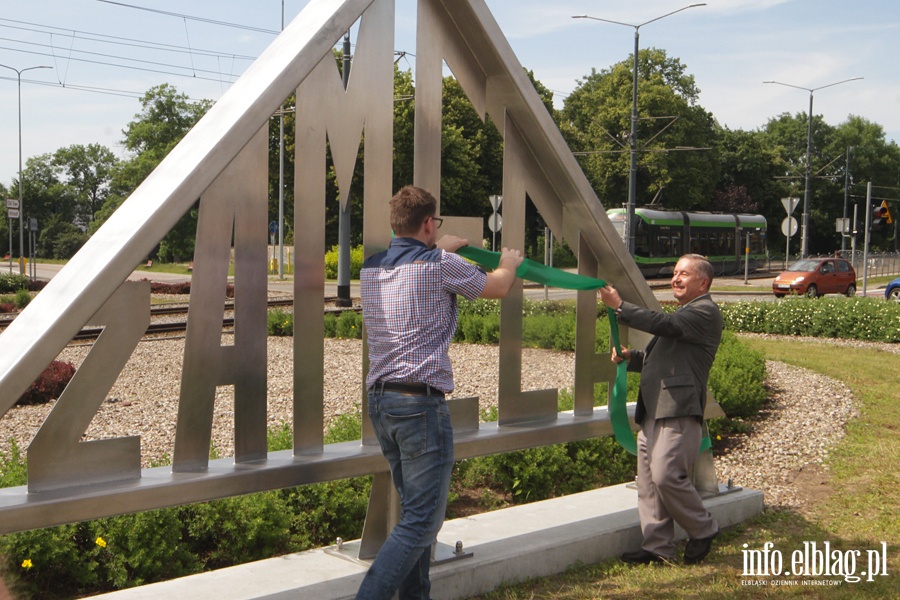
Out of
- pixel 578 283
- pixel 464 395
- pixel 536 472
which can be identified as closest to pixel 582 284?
pixel 578 283

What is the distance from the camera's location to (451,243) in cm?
413

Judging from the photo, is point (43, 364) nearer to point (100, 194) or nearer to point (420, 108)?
point (420, 108)

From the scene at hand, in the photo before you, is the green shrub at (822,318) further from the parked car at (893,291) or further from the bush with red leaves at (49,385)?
the bush with red leaves at (49,385)

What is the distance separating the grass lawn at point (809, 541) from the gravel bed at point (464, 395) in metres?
0.31

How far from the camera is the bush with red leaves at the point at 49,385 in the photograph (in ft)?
31.6

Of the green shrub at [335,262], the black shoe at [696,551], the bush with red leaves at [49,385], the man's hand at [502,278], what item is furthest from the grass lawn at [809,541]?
the green shrub at [335,262]

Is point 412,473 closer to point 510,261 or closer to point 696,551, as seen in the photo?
point 510,261

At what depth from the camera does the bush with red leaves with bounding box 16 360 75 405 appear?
963 cm

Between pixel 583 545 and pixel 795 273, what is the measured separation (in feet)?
92.0

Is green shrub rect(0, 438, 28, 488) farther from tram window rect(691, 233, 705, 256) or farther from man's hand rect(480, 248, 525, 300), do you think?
tram window rect(691, 233, 705, 256)

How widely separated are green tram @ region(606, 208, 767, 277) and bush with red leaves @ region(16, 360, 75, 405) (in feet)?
88.5

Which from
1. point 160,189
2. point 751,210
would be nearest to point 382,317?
point 160,189

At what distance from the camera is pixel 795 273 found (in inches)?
1211

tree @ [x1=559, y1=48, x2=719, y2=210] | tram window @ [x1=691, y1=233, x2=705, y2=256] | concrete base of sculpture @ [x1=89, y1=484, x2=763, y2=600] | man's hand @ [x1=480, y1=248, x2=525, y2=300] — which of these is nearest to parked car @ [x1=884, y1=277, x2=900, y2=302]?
tram window @ [x1=691, y1=233, x2=705, y2=256]
